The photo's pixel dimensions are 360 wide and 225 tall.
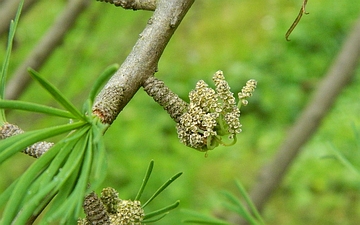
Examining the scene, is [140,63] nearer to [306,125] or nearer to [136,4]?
[136,4]

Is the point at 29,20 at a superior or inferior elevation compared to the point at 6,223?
superior

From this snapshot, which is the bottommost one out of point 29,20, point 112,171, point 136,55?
point 136,55

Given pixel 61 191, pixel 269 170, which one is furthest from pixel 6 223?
pixel 269 170

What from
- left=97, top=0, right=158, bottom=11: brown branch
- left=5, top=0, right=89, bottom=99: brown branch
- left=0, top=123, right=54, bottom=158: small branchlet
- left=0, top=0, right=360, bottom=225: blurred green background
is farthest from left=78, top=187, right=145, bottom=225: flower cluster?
left=0, top=0, right=360, bottom=225: blurred green background

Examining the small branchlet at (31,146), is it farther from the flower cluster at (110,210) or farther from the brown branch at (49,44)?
the brown branch at (49,44)

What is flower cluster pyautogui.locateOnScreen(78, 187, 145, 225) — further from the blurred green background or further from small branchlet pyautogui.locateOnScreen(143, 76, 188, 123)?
the blurred green background

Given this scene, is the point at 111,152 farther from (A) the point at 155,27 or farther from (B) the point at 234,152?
(A) the point at 155,27

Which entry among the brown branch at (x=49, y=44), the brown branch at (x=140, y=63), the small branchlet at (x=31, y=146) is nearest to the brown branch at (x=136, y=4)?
the brown branch at (x=140, y=63)

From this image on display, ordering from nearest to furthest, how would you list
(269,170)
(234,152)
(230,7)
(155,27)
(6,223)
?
(6,223) → (155,27) → (269,170) → (234,152) → (230,7)
